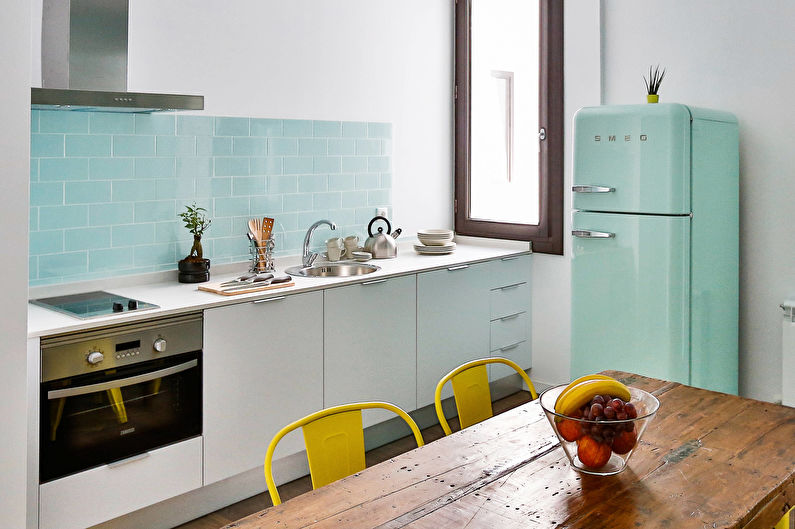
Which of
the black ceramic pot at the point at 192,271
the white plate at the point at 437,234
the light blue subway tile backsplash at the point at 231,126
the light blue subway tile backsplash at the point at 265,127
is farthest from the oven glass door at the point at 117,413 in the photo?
the white plate at the point at 437,234

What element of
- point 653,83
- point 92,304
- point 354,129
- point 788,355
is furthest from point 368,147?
point 788,355

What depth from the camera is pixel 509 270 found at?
185 inches

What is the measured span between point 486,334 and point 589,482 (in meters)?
2.74

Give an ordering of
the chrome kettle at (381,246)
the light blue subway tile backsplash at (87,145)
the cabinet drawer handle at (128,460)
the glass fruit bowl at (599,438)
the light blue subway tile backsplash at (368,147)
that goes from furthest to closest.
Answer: the light blue subway tile backsplash at (368,147) < the chrome kettle at (381,246) < the light blue subway tile backsplash at (87,145) < the cabinet drawer handle at (128,460) < the glass fruit bowl at (599,438)

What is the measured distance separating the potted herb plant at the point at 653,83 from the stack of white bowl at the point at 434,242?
139 centimetres

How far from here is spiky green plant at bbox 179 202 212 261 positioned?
3.62 m

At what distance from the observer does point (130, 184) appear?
3488mm

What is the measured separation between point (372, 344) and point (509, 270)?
1.23 m

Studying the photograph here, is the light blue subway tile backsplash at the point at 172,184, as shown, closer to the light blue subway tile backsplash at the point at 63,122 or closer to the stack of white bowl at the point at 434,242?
the light blue subway tile backsplash at the point at 63,122

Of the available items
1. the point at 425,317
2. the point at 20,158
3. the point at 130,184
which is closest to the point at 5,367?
the point at 20,158

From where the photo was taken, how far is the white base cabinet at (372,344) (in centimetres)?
364

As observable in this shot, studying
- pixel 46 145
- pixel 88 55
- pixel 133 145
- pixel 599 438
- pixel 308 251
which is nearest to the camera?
pixel 599 438

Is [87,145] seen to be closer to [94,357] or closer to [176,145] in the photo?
[176,145]

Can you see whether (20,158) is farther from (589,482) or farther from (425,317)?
(425,317)
